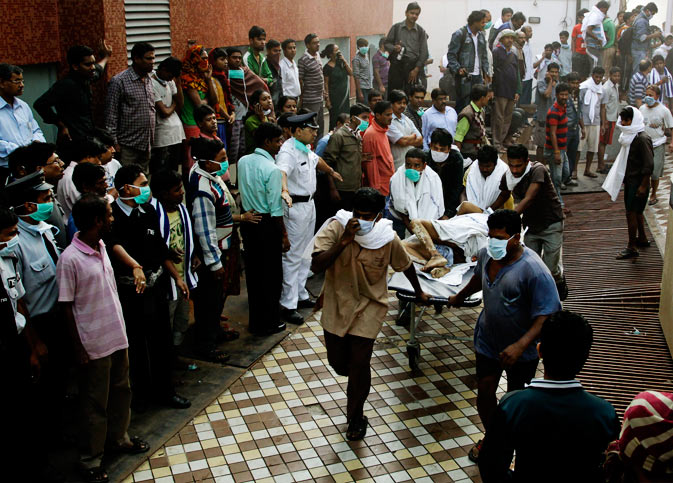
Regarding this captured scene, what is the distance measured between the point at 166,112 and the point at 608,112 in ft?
29.8

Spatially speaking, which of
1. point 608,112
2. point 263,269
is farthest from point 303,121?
point 608,112

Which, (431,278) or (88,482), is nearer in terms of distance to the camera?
(88,482)

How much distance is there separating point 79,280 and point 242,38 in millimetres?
7430

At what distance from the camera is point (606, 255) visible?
31.4 ft

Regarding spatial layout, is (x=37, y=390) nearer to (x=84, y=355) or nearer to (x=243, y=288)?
(x=84, y=355)

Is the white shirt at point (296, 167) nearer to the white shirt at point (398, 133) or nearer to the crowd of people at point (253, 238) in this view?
the crowd of people at point (253, 238)

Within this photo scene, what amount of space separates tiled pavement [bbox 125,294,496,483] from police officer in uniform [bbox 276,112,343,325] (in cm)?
63

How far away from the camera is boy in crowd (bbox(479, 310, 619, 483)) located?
3.31 metres

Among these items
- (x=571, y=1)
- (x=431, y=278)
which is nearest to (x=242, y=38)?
(x=431, y=278)

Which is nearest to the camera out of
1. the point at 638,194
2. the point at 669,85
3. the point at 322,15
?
the point at 638,194

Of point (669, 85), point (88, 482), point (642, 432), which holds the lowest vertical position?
point (88, 482)

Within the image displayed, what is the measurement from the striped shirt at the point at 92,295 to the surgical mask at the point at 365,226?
1.66 meters

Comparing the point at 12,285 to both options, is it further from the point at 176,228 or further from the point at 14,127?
the point at 14,127

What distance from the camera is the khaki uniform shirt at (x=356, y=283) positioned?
5.32 m
